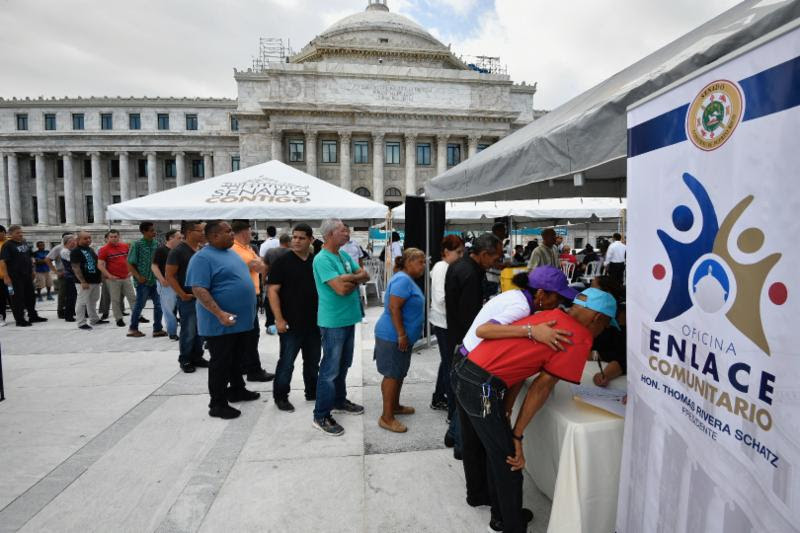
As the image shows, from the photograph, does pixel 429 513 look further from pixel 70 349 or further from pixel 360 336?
pixel 70 349

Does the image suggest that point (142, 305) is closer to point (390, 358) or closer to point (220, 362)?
point (220, 362)

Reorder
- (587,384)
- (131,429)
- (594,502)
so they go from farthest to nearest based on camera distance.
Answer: (131,429), (587,384), (594,502)

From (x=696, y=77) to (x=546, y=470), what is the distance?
2.45 meters

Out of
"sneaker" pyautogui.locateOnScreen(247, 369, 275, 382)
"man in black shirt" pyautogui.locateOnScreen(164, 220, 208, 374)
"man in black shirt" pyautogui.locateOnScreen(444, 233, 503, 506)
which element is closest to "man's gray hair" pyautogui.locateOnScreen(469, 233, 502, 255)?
"man in black shirt" pyautogui.locateOnScreen(444, 233, 503, 506)

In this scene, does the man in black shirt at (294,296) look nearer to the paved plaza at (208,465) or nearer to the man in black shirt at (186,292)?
the paved plaza at (208,465)

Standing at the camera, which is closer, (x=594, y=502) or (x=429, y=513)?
(x=594, y=502)

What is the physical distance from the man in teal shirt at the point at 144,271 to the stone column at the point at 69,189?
180ft

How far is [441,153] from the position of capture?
4225 cm

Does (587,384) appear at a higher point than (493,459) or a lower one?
higher

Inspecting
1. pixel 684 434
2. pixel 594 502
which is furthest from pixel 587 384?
pixel 684 434

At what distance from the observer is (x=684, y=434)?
1821mm

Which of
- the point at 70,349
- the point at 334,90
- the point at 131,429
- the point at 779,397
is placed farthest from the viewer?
the point at 334,90

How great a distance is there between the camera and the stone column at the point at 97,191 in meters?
50.4

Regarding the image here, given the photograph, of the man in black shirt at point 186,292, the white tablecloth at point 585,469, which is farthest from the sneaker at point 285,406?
the white tablecloth at point 585,469
